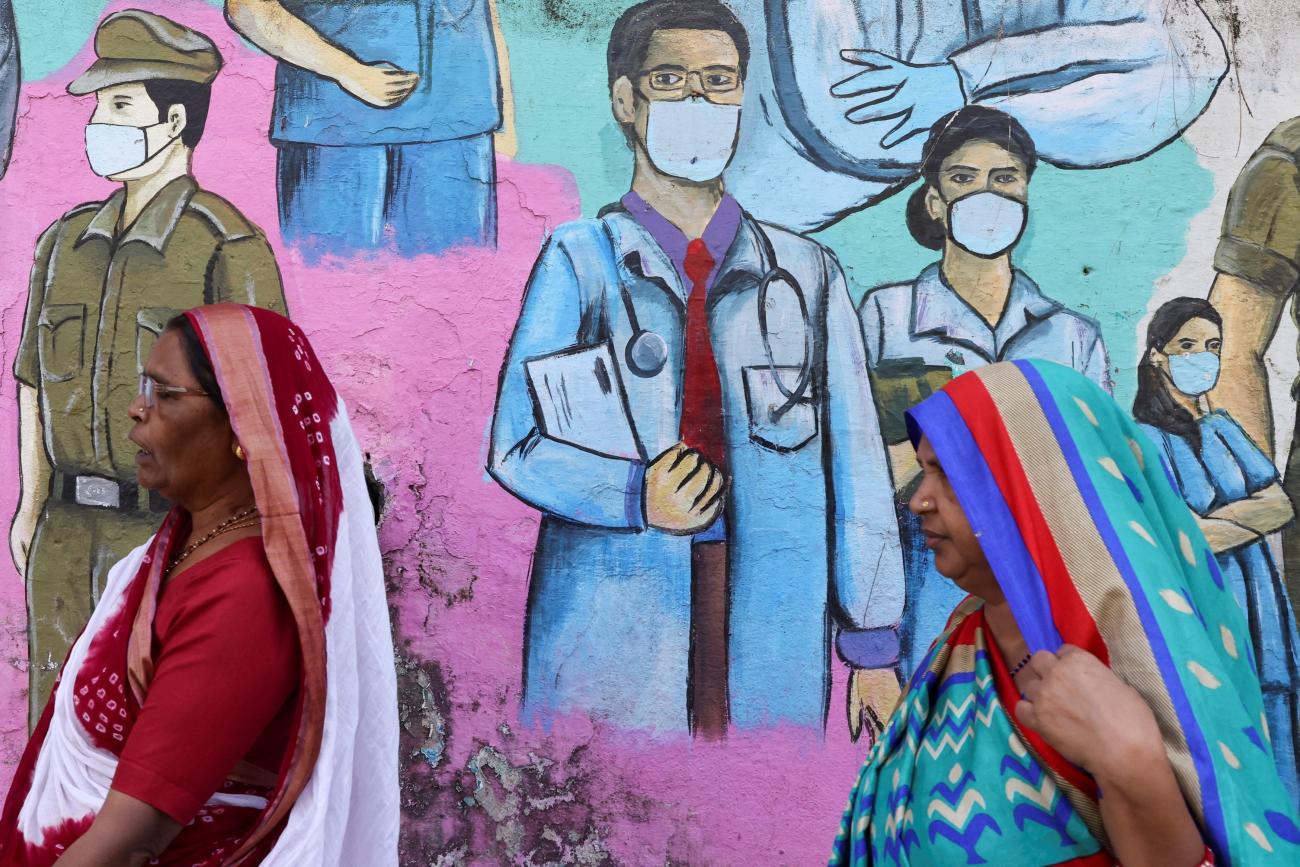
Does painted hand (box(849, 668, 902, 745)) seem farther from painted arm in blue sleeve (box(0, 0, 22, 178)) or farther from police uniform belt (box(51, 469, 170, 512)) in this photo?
painted arm in blue sleeve (box(0, 0, 22, 178))

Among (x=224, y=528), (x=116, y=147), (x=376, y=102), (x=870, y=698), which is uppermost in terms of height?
(x=376, y=102)

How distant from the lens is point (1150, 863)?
1484 millimetres

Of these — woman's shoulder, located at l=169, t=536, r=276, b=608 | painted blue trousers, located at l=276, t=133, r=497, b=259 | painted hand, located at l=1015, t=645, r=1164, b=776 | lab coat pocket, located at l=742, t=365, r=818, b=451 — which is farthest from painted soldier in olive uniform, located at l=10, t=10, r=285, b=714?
painted hand, located at l=1015, t=645, r=1164, b=776

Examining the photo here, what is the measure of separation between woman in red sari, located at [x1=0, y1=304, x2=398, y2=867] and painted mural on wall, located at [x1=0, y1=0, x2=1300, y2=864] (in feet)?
4.12

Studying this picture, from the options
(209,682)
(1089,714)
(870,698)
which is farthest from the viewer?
(870,698)

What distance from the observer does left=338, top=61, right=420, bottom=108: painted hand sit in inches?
133

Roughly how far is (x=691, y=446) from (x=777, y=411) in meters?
0.27

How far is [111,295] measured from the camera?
3379 mm

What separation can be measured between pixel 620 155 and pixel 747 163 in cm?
37

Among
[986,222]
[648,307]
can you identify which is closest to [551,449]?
[648,307]

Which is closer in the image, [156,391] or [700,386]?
[156,391]

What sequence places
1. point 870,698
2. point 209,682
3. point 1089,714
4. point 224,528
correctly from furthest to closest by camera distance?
point 870,698
point 224,528
point 209,682
point 1089,714

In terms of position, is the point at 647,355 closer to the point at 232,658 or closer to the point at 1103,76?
the point at 1103,76

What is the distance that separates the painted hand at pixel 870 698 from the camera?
322 cm
